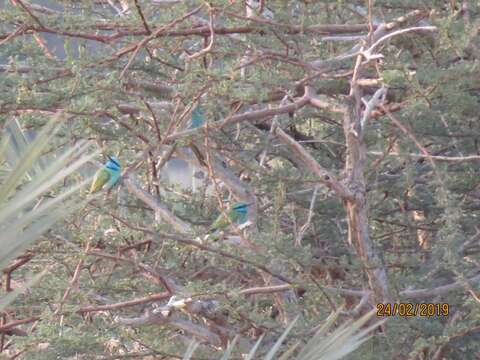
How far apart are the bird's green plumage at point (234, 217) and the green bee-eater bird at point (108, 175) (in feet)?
1.26

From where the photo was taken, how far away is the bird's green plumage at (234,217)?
125 inches

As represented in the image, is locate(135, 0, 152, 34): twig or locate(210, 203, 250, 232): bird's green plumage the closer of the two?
locate(135, 0, 152, 34): twig

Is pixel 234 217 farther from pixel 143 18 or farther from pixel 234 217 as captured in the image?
pixel 143 18

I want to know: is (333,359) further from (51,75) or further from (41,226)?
(51,75)

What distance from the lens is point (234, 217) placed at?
331 cm

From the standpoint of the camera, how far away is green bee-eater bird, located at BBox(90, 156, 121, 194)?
3.15 metres
